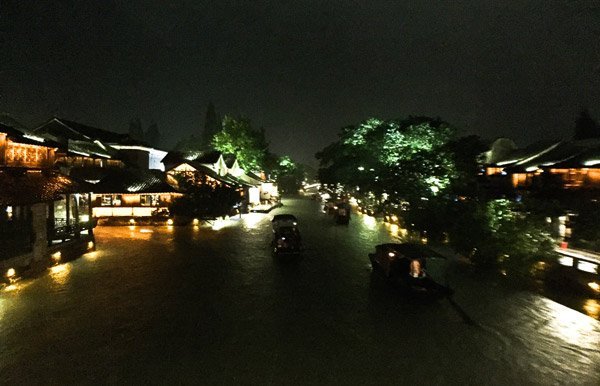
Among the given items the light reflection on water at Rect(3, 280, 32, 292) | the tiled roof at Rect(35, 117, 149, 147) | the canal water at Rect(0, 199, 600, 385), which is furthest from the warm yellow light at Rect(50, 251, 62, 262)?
the tiled roof at Rect(35, 117, 149, 147)

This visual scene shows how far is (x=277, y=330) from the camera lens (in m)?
10.6

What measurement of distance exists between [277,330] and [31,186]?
15966 millimetres

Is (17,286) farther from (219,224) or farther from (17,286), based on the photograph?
(219,224)

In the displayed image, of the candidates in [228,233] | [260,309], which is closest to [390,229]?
[228,233]

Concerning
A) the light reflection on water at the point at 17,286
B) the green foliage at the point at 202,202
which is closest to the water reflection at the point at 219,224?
the green foliage at the point at 202,202

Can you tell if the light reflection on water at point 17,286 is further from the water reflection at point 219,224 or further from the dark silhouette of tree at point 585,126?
the dark silhouette of tree at point 585,126

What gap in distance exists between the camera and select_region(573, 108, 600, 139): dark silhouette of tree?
69688mm

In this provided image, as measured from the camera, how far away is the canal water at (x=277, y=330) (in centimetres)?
836

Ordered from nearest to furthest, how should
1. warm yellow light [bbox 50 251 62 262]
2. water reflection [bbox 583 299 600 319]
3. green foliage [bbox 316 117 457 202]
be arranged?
water reflection [bbox 583 299 600 319] → warm yellow light [bbox 50 251 62 262] → green foliage [bbox 316 117 457 202]

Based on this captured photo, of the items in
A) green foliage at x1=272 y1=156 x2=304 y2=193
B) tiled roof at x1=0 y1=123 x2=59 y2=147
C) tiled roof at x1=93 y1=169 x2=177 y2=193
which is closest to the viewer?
tiled roof at x1=0 y1=123 x2=59 y2=147

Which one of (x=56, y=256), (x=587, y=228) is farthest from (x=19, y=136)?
(x=587, y=228)

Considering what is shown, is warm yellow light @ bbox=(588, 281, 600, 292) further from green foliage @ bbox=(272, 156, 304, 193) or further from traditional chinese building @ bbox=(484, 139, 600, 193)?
green foliage @ bbox=(272, 156, 304, 193)

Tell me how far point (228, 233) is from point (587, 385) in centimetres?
2512

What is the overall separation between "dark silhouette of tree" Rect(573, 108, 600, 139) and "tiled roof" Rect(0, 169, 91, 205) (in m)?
82.5
